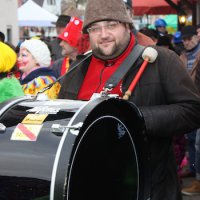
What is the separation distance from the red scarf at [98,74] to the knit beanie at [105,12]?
0.15m

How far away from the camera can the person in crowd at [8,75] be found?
3.26m

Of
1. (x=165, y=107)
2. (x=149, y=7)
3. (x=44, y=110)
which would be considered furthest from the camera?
(x=149, y=7)

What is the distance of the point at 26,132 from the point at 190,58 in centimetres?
520

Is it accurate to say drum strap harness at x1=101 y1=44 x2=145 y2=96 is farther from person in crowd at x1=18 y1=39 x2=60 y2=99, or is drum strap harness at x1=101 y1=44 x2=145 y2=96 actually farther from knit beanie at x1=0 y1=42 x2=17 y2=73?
person in crowd at x1=18 y1=39 x2=60 y2=99

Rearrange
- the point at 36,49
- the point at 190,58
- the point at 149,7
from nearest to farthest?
the point at 36,49 < the point at 190,58 < the point at 149,7

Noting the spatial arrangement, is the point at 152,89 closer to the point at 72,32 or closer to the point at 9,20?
the point at 72,32

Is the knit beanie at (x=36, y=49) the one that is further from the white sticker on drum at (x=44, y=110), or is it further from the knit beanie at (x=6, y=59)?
the white sticker on drum at (x=44, y=110)

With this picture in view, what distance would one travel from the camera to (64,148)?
7.34 feet

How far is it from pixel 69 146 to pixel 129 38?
3.46 feet

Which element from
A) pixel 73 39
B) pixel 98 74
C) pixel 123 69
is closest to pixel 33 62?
pixel 73 39

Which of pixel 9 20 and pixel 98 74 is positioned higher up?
pixel 98 74

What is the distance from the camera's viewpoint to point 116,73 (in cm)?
300

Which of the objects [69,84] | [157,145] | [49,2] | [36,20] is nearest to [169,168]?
[157,145]

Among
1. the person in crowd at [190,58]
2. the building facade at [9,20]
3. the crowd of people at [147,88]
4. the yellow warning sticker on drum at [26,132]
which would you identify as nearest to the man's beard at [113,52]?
the crowd of people at [147,88]
